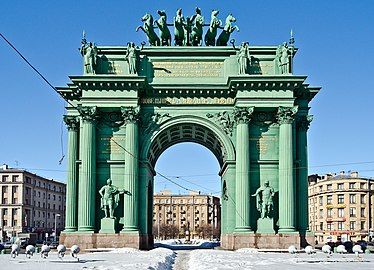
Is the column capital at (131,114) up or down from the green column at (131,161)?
up

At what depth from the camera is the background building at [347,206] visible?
4183 inches

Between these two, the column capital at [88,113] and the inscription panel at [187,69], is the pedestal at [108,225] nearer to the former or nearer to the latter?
the column capital at [88,113]

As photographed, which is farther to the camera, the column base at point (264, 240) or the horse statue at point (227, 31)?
→ the horse statue at point (227, 31)

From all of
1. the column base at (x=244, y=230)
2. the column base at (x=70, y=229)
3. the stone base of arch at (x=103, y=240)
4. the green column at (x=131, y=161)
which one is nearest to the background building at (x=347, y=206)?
the column base at (x=244, y=230)

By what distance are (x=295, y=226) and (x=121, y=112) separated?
14070 millimetres

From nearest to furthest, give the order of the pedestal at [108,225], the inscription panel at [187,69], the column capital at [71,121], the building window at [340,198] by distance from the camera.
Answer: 1. the pedestal at [108,225]
2. the inscription panel at [187,69]
3. the column capital at [71,121]
4. the building window at [340,198]

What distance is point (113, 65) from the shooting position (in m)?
47.0

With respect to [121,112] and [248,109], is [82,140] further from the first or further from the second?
[248,109]

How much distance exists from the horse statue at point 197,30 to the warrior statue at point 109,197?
464 inches

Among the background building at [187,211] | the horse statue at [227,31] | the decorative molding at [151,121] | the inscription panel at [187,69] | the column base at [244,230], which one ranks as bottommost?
the background building at [187,211]

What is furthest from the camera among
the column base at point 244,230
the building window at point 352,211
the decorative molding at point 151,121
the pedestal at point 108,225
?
the building window at point 352,211

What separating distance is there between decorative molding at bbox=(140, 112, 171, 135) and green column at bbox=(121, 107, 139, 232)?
1.08 m

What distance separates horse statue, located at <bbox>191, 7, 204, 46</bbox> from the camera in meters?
47.9

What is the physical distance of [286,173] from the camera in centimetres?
4472
